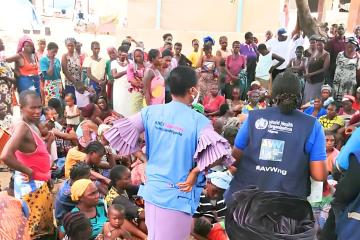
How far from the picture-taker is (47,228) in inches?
148

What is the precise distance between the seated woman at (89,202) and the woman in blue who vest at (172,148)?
1.01 meters

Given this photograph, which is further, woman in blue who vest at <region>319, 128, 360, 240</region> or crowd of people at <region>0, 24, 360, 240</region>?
crowd of people at <region>0, 24, 360, 240</region>

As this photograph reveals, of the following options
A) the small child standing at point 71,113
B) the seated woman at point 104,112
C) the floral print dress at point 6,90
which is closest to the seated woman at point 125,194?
the seated woman at point 104,112

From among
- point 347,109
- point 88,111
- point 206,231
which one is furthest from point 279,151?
point 347,109

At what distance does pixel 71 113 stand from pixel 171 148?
417 cm

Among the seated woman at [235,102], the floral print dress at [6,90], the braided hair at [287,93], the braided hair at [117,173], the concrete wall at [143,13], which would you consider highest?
the concrete wall at [143,13]

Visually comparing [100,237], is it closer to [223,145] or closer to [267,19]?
[223,145]

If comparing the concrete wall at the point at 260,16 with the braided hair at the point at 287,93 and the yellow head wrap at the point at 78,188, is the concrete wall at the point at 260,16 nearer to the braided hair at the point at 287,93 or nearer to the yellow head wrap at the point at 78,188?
the yellow head wrap at the point at 78,188

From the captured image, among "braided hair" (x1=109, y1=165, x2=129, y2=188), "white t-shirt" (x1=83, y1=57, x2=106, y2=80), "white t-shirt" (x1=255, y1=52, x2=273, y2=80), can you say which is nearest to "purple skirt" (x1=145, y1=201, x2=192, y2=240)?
"braided hair" (x1=109, y1=165, x2=129, y2=188)

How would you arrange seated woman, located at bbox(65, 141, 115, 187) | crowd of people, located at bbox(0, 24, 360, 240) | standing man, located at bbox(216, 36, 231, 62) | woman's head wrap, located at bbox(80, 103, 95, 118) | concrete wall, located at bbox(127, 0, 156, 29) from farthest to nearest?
concrete wall, located at bbox(127, 0, 156, 29) → standing man, located at bbox(216, 36, 231, 62) → woman's head wrap, located at bbox(80, 103, 95, 118) → seated woman, located at bbox(65, 141, 115, 187) → crowd of people, located at bbox(0, 24, 360, 240)

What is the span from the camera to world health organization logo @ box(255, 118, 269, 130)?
2.51 m

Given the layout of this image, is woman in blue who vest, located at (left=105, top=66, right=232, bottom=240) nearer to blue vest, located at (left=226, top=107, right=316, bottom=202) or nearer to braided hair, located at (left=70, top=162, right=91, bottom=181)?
blue vest, located at (left=226, top=107, right=316, bottom=202)

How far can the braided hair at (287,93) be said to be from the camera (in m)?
2.48

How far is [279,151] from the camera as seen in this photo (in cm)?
249
